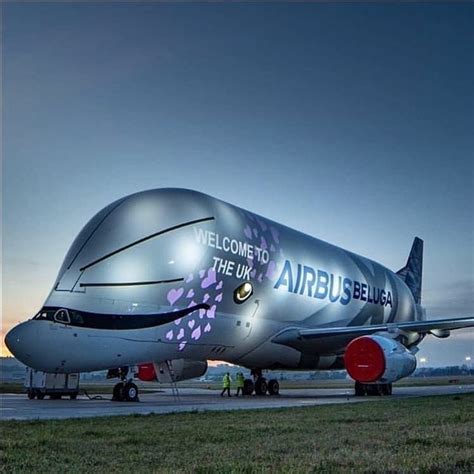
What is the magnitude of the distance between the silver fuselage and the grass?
5.43 meters

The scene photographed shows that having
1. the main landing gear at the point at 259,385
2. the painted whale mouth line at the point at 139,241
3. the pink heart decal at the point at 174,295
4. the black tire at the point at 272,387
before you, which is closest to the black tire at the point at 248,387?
the main landing gear at the point at 259,385

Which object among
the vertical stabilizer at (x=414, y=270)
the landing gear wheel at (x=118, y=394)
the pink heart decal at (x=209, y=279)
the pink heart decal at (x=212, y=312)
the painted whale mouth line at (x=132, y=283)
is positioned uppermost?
the vertical stabilizer at (x=414, y=270)

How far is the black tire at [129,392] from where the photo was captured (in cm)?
1645

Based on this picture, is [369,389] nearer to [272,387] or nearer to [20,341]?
[272,387]

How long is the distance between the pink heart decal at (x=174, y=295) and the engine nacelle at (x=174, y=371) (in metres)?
1.86

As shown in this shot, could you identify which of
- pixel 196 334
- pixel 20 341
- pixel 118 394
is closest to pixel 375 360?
pixel 196 334

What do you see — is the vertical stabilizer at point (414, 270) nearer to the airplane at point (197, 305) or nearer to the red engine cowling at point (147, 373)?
the airplane at point (197, 305)

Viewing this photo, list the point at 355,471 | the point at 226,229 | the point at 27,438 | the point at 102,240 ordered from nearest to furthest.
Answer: the point at 355,471, the point at 27,438, the point at 102,240, the point at 226,229

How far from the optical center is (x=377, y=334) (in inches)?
838

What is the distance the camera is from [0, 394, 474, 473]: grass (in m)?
5.67

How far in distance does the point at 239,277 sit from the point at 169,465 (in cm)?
1394

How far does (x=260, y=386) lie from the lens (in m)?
24.9

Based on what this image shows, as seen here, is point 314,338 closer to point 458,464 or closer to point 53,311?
point 53,311

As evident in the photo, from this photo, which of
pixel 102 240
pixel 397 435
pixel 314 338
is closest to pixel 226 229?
pixel 102 240
